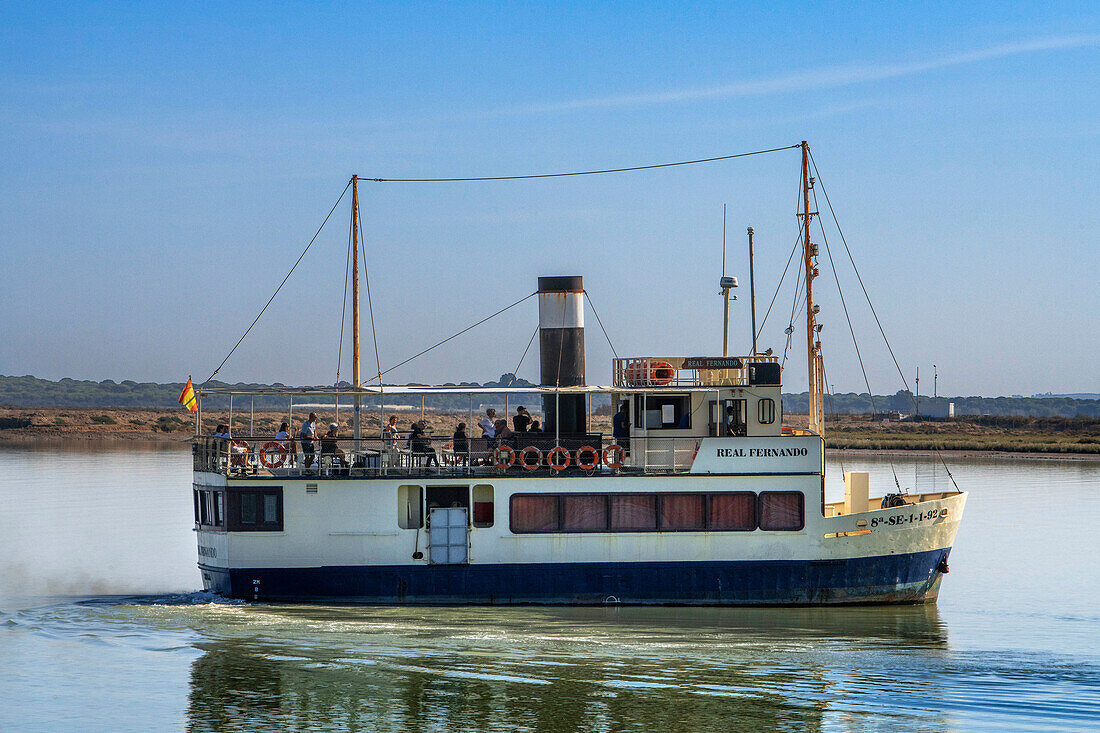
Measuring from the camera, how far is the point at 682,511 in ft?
80.8

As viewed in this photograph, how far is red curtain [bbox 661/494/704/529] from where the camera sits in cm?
2461

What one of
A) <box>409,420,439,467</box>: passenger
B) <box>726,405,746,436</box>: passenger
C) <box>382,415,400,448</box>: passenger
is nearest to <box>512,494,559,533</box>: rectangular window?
<box>409,420,439,467</box>: passenger

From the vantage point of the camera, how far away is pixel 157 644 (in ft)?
69.9

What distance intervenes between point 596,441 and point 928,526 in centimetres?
741

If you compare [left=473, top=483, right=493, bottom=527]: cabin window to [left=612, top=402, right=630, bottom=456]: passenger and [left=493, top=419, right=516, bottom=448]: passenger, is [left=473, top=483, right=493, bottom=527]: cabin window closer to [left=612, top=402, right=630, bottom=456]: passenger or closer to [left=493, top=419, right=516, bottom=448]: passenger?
[left=493, top=419, right=516, bottom=448]: passenger

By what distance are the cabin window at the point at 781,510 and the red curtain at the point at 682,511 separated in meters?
1.33

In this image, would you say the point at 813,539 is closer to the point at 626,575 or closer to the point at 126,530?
the point at 626,575

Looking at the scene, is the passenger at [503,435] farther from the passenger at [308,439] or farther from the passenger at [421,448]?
the passenger at [308,439]

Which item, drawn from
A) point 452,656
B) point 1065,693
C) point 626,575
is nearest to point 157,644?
point 452,656

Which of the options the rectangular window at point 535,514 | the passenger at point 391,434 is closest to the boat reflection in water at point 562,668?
the rectangular window at point 535,514

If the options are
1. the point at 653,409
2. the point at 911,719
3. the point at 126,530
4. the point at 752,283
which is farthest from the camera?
the point at 126,530

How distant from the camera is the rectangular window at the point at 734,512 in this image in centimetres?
2464

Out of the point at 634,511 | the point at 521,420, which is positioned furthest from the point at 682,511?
the point at 521,420

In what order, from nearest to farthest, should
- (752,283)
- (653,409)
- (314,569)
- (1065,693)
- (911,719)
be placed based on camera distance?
(911,719)
(1065,693)
(314,569)
(653,409)
(752,283)
